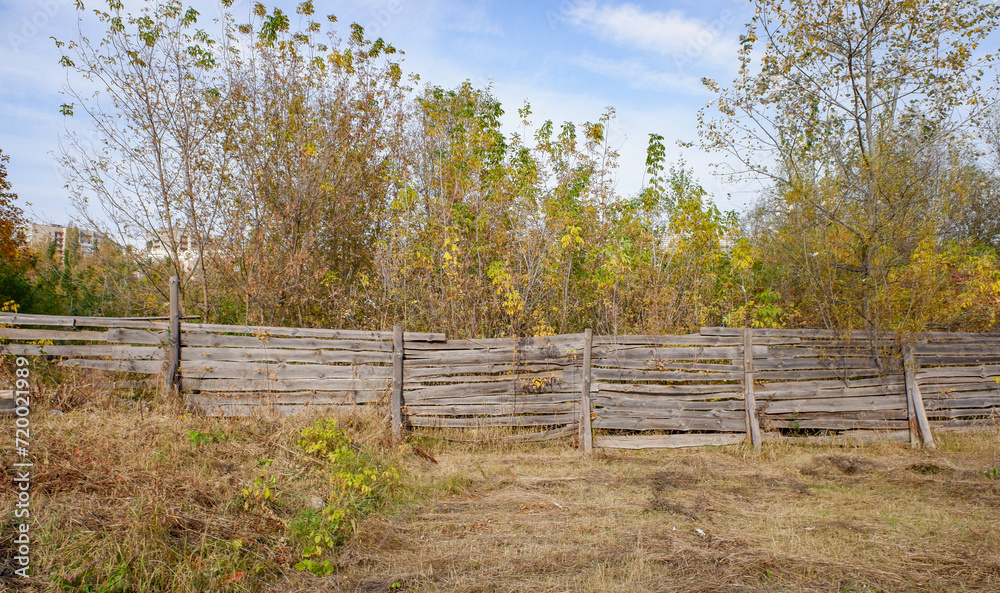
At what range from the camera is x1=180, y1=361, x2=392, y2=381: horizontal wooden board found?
24.1ft

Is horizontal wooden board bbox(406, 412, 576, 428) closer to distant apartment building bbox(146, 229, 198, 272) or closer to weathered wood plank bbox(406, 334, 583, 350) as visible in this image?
weathered wood plank bbox(406, 334, 583, 350)

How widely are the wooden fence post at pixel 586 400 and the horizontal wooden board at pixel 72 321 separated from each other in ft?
18.6

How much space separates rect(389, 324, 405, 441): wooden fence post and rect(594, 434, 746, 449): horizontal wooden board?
8.75 feet

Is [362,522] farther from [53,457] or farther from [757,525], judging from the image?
[757,525]

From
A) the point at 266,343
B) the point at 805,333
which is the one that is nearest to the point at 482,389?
the point at 266,343

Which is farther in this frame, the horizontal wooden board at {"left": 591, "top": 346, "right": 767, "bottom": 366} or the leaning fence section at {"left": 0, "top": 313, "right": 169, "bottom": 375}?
the horizontal wooden board at {"left": 591, "top": 346, "right": 767, "bottom": 366}

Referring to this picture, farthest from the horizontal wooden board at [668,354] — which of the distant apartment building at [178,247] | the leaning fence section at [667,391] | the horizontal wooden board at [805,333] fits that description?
the distant apartment building at [178,247]

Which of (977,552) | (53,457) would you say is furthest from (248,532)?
(977,552)

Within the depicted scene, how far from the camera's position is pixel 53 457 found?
4.40 meters

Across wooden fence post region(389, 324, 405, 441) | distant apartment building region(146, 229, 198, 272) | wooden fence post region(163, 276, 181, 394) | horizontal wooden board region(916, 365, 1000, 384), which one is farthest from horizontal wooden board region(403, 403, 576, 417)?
horizontal wooden board region(916, 365, 1000, 384)

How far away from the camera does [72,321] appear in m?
7.17

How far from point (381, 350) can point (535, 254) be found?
2.86m

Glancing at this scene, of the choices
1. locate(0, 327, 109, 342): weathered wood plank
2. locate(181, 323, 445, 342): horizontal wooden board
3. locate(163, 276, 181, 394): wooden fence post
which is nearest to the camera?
locate(0, 327, 109, 342): weathered wood plank

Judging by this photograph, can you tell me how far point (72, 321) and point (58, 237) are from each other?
34.9 ft
